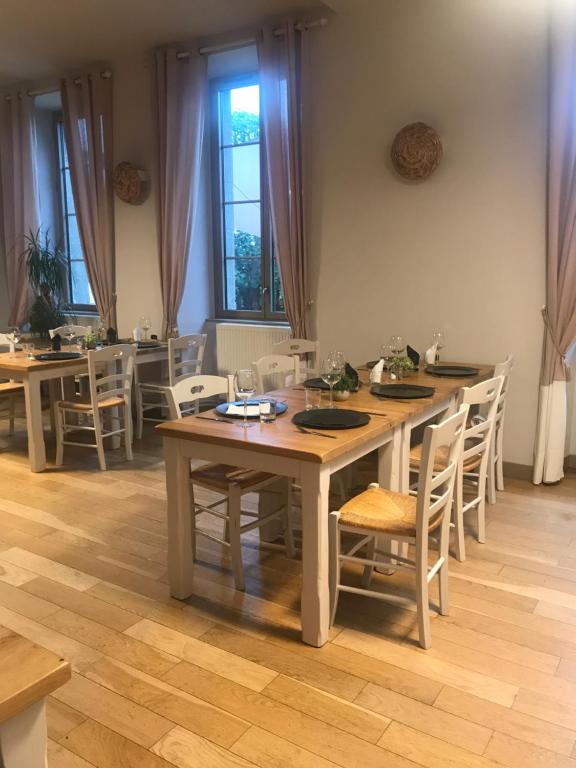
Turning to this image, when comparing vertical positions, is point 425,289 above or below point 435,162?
below

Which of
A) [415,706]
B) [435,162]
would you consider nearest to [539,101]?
[435,162]

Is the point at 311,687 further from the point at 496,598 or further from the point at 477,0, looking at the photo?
the point at 477,0

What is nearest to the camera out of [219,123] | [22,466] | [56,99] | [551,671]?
[551,671]

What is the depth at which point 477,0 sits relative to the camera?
13.0 ft

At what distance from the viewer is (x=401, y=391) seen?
3.19m

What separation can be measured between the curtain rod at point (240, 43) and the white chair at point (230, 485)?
3.01 metres

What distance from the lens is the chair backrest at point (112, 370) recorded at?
14.5 feet

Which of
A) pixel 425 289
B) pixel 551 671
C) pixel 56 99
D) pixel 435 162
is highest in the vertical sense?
pixel 56 99

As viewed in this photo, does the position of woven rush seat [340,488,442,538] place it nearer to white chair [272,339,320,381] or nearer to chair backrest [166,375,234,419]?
chair backrest [166,375,234,419]

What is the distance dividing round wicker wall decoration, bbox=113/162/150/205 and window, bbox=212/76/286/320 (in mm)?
647

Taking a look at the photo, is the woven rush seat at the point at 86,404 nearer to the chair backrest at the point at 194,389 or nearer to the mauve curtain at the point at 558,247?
the chair backrest at the point at 194,389

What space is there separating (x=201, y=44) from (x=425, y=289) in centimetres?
284

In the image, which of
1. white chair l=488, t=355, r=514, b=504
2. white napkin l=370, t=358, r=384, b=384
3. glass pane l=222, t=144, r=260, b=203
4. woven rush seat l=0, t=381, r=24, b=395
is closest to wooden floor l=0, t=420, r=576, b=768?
white chair l=488, t=355, r=514, b=504

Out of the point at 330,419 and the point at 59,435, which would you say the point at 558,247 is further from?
the point at 59,435
